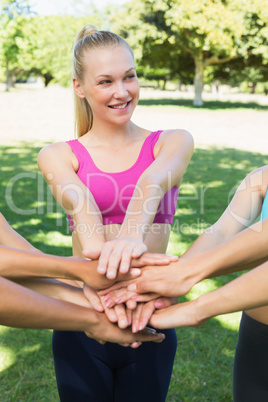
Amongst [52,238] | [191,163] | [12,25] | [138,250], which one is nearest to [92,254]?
[138,250]

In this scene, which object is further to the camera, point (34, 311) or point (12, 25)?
point (12, 25)

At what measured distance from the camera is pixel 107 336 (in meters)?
1.85

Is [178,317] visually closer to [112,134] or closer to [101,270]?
[101,270]

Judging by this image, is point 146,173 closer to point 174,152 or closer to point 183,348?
point 174,152

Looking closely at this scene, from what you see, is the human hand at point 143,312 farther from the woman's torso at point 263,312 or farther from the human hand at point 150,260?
the woman's torso at point 263,312

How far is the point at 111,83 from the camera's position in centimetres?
212

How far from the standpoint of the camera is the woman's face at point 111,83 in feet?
6.88

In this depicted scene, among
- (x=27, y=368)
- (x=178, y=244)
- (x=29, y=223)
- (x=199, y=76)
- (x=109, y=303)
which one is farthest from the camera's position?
(x=199, y=76)

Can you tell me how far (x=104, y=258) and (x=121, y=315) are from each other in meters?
0.25

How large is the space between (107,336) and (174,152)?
886mm

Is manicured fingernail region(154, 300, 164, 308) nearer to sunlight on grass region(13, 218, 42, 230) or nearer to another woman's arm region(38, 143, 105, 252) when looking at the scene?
another woman's arm region(38, 143, 105, 252)

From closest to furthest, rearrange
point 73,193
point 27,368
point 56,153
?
point 73,193
point 56,153
point 27,368

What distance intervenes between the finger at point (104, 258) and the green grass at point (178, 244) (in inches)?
65.9

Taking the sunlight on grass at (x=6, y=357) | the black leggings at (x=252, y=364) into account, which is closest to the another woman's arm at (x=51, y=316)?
the black leggings at (x=252, y=364)
